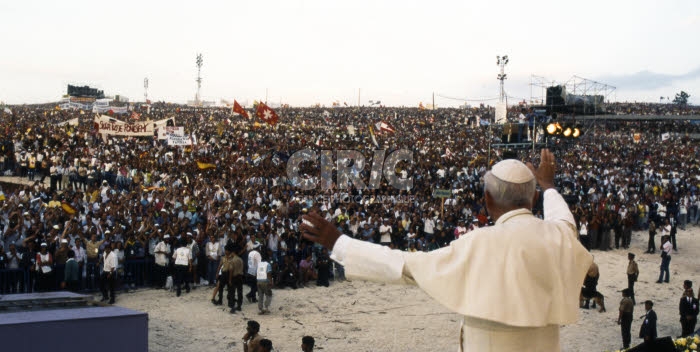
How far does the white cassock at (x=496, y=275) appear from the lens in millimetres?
1684

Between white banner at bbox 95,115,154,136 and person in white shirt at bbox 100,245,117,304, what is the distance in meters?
11.5

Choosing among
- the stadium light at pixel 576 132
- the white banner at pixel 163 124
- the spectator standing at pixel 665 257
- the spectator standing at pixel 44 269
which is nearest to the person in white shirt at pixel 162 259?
the spectator standing at pixel 44 269

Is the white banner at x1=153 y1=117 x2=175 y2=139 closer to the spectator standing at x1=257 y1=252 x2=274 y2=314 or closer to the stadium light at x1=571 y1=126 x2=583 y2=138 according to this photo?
the spectator standing at x1=257 y1=252 x2=274 y2=314

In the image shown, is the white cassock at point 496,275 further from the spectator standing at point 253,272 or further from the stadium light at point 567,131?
the stadium light at point 567,131

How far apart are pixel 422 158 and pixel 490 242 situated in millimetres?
27066

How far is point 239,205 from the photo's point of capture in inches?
670

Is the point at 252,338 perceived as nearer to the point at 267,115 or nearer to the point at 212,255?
the point at 212,255

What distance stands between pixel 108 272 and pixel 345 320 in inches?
185

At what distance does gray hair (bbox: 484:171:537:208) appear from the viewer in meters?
1.87

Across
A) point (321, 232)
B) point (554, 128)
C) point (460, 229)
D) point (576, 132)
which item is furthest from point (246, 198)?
point (321, 232)

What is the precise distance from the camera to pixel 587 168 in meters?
29.3

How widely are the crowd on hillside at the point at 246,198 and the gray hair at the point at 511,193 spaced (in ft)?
14.5

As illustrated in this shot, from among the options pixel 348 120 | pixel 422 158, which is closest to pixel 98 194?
pixel 422 158

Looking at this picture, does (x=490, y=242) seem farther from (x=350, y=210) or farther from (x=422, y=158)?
(x=422, y=158)
